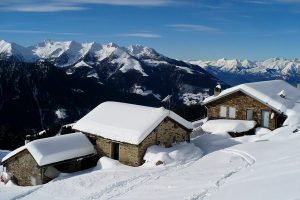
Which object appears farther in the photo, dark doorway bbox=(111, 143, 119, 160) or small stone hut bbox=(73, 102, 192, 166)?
dark doorway bbox=(111, 143, 119, 160)

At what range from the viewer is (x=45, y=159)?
3272 cm

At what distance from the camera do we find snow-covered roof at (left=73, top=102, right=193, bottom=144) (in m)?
33.8

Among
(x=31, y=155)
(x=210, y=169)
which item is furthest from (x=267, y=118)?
(x=31, y=155)

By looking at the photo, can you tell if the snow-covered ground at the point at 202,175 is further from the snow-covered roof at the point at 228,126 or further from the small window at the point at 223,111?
the small window at the point at 223,111

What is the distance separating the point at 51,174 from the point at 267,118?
19935 mm

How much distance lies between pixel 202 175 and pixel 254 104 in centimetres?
1753

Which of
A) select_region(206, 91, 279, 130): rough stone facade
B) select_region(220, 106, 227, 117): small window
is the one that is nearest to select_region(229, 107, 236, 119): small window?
select_region(206, 91, 279, 130): rough stone facade

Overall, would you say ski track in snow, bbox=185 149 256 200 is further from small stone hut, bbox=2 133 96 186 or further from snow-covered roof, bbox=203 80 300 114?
small stone hut, bbox=2 133 96 186

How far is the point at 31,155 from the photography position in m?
33.3

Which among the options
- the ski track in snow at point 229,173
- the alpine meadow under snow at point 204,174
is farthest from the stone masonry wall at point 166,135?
the ski track in snow at point 229,173

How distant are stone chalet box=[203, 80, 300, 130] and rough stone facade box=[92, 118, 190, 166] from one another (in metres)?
8.46

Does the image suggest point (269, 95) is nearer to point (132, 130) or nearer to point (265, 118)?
point (265, 118)

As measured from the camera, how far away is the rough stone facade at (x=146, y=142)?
33188 millimetres

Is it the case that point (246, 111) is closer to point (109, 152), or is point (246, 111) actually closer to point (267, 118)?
point (267, 118)
